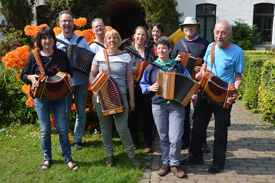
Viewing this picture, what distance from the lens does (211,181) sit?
3.63m

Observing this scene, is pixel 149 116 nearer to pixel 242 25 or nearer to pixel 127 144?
pixel 127 144

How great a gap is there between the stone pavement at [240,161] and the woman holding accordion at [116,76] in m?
0.49

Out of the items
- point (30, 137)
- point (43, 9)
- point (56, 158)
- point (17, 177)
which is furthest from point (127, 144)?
point (43, 9)

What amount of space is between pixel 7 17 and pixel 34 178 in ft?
43.2

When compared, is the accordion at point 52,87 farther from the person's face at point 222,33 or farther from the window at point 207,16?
the window at point 207,16

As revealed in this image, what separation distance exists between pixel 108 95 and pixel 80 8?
1060 cm

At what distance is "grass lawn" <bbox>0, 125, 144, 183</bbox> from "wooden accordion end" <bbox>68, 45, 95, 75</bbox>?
150 centimetres

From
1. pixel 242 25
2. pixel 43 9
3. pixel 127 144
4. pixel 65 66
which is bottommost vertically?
pixel 127 144

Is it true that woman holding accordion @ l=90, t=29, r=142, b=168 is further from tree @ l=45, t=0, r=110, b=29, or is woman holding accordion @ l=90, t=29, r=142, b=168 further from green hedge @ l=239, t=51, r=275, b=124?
tree @ l=45, t=0, r=110, b=29

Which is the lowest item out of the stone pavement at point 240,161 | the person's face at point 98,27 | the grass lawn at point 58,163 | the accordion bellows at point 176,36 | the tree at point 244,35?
the stone pavement at point 240,161

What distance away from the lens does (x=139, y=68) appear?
4258 millimetres

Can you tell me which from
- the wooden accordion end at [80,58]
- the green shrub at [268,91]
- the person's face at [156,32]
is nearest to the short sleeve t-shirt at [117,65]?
the wooden accordion end at [80,58]

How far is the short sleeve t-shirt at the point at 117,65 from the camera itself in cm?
370

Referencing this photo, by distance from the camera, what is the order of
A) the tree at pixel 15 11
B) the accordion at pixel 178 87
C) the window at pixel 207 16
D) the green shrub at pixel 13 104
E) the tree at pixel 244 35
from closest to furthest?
the accordion at pixel 178 87
the green shrub at pixel 13 104
the tree at pixel 15 11
the tree at pixel 244 35
the window at pixel 207 16
